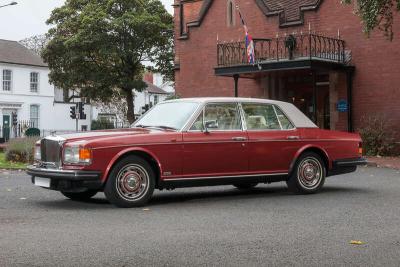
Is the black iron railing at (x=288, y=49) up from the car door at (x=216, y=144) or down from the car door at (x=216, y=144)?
up

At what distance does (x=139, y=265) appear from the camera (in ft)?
17.1

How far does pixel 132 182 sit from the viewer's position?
872 centimetres

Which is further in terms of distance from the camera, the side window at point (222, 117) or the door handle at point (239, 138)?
the door handle at point (239, 138)

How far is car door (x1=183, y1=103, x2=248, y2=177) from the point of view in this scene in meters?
9.26

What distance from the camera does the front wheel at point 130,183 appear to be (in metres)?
8.57

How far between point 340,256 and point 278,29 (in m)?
21.6

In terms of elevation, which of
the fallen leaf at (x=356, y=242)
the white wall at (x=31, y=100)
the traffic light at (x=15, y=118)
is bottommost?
the fallen leaf at (x=356, y=242)

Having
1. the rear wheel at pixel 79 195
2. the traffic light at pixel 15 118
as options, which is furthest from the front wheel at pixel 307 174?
the traffic light at pixel 15 118

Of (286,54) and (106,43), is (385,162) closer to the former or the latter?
(286,54)

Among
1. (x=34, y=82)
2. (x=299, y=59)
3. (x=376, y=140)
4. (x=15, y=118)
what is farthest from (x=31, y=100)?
(x=376, y=140)

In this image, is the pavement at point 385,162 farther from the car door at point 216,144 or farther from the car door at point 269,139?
the car door at point 216,144

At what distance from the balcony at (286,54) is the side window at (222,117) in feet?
39.2

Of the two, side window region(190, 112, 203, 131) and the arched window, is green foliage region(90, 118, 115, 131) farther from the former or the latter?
side window region(190, 112, 203, 131)

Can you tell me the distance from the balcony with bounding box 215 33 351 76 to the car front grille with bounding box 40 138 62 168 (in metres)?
13.9
